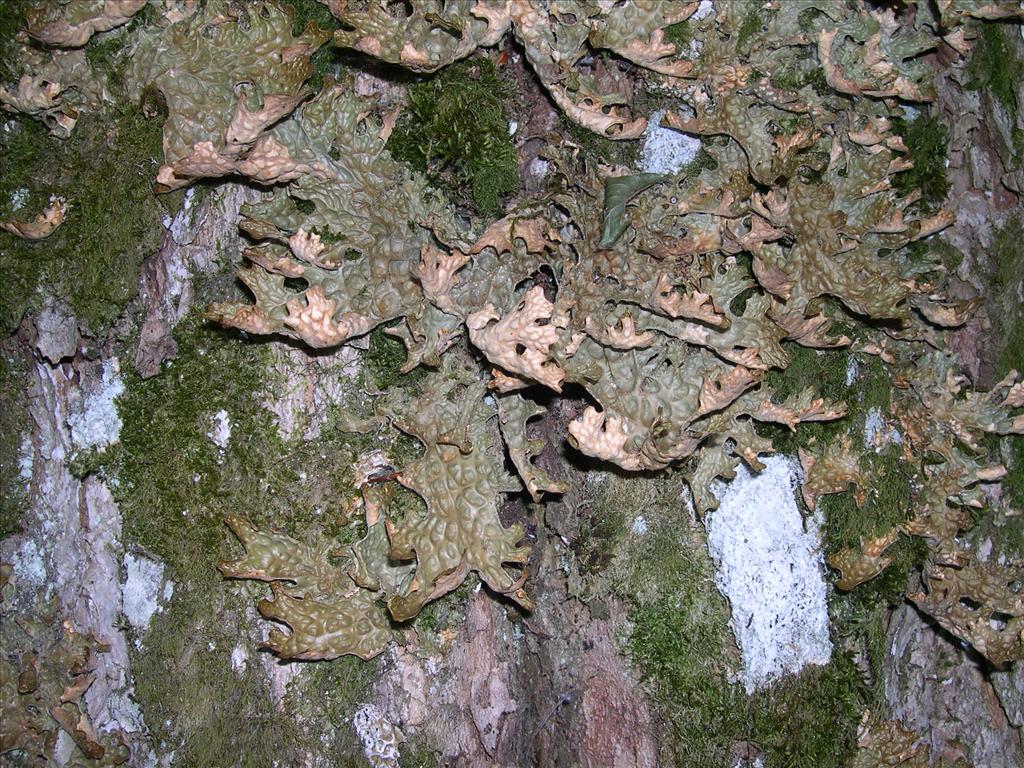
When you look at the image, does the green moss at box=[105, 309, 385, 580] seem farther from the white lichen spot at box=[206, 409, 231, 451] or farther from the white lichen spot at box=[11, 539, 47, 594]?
the white lichen spot at box=[11, 539, 47, 594]

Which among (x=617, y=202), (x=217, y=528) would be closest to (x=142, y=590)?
(x=217, y=528)

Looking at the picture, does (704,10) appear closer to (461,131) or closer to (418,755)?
(461,131)

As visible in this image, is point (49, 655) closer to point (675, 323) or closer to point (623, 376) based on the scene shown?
point (623, 376)

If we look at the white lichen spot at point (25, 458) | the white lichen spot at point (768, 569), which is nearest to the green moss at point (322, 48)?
the white lichen spot at point (25, 458)

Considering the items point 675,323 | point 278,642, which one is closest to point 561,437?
point 675,323

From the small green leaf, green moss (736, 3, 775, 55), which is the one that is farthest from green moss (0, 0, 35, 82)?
green moss (736, 3, 775, 55)
